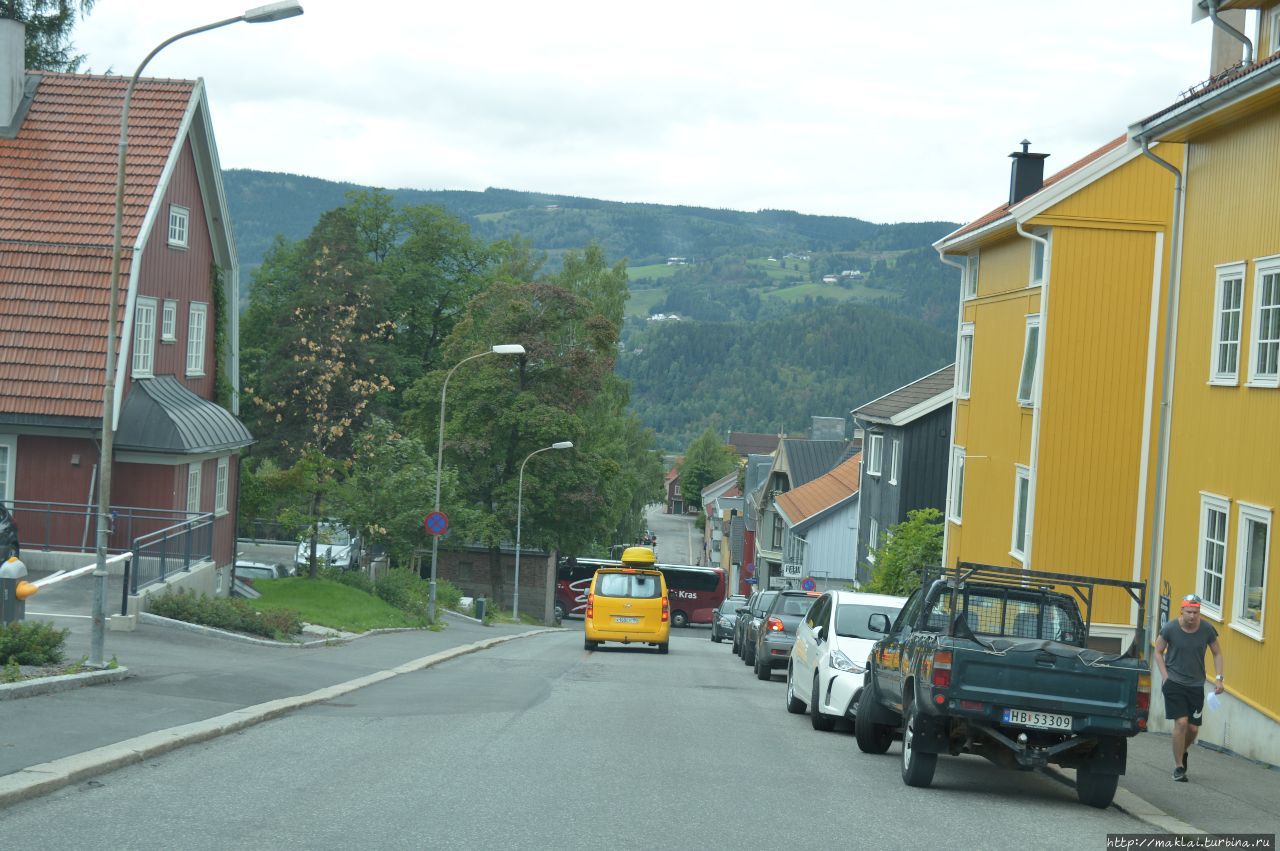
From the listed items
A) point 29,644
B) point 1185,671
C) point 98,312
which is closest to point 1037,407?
point 1185,671

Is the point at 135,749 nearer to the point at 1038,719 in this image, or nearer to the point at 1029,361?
the point at 1038,719

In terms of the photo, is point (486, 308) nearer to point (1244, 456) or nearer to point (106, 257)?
point (106, 257)

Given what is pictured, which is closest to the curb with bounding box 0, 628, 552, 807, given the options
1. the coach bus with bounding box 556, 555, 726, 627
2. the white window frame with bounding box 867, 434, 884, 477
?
the white window frame with bounding box 867, 434, 884, 477

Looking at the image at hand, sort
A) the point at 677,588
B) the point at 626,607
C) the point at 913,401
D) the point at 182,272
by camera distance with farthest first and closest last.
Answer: the point at 677,588 → the point at 913,401 → the point at 626,607 → the point at 182,272

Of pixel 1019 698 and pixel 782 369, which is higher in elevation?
pixel 782 369

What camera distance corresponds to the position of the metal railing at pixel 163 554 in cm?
2022

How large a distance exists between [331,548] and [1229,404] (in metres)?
37.0

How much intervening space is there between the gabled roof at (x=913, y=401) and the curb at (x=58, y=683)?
99.1ft

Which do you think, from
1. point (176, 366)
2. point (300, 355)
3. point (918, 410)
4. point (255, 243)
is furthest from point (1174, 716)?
point (255, 243)

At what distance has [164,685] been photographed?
14.0 meters

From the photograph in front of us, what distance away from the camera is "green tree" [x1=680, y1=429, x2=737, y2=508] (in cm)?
15000

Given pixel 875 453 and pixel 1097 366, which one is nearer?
pixel 1097 366

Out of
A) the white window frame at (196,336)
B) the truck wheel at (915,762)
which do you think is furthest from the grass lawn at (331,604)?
the truck wheel at (915,762)

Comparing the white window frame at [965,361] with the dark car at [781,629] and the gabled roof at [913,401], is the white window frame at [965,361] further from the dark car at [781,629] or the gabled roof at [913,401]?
the gabled roof at [913,401]
